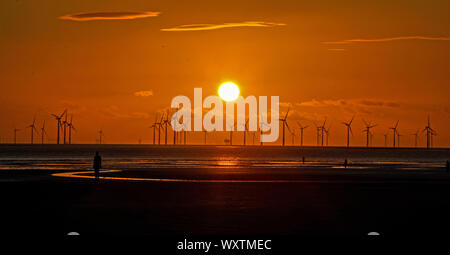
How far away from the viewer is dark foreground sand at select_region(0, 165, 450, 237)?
25.6 meters

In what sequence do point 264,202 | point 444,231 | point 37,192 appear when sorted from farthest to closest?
point 37,192 < point 264,202 < point 444,231

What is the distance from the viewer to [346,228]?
84.9 feet

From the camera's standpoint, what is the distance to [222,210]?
106 feet

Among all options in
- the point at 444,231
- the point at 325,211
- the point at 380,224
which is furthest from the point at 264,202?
the point at 444,231

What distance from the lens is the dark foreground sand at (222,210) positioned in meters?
25.6
